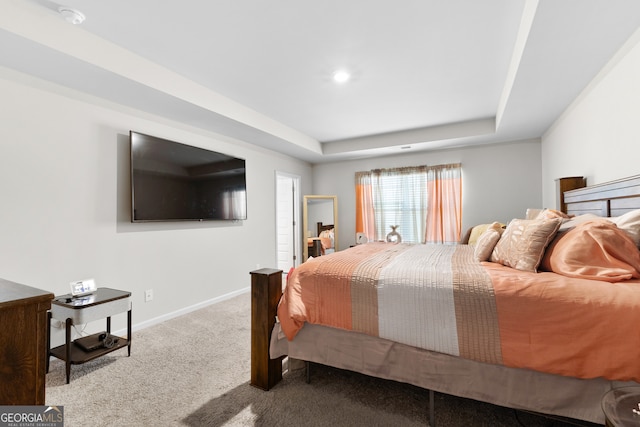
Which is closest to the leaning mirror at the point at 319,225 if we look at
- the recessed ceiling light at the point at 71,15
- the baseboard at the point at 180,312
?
the baseboard at the point at 180,312

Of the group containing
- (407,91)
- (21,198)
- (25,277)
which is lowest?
(25,277)

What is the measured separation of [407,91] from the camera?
3.07 metres

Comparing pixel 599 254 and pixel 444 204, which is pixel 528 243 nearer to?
pixel 599 254

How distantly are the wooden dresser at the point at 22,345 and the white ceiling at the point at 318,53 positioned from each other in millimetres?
1767

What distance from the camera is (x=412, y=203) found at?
5.09 metres

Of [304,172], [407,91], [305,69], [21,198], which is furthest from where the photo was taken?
[304,172]

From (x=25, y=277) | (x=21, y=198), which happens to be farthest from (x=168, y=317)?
(x=21, y=198)

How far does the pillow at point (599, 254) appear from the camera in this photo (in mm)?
1407

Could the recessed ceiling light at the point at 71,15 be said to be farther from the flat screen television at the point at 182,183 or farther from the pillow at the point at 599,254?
the pillow at the point at 599,254

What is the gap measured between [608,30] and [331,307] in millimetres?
2397

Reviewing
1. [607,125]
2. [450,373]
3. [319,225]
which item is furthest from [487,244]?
[319,225]

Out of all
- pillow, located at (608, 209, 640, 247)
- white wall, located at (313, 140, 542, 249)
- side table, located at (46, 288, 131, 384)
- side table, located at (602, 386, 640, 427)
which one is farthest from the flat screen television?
pillow, located at (608, 209, 640, 247)

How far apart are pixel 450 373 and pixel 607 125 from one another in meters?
2.34

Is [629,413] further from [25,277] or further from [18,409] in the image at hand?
[25,277]
